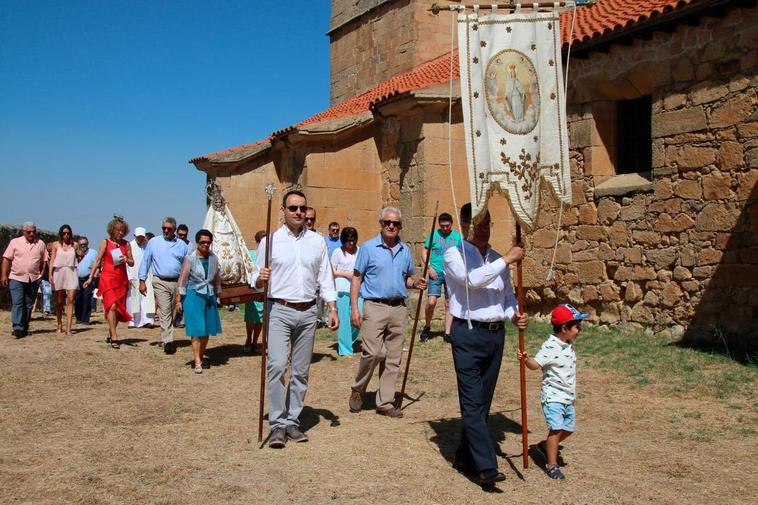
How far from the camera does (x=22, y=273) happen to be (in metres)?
11.8

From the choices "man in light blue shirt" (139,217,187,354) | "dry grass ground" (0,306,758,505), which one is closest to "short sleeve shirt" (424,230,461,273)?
"dry grass ground" (0,306,758,505)

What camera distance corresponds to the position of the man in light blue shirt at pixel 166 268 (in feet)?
32.9

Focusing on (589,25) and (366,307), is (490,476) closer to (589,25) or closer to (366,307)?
(366,307)

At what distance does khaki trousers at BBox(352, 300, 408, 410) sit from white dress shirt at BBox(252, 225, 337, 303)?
933 millimetres

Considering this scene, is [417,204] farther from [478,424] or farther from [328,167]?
[478,424]

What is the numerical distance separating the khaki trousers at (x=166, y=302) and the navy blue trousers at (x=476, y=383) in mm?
6089

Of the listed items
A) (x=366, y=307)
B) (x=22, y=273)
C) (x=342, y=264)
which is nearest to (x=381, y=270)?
(x=366, y=307)

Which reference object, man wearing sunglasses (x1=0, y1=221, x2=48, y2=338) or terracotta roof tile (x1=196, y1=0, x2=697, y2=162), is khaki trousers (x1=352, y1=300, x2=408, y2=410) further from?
man wearing sunglasses (x1=0, y1=221, x2=48, y2=338)

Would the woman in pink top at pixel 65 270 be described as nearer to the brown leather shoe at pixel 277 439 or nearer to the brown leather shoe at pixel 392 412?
the brown leather shoe at pixel 392 412

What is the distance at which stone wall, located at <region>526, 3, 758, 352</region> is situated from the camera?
30.4 feet

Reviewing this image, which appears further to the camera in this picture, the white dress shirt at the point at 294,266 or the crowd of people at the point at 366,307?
the white dress shirt at the point at 294,266

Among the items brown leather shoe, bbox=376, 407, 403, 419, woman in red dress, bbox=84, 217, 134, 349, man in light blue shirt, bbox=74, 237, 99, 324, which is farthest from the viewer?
man in light blue shirt, bbox=74, 237, 99, 324

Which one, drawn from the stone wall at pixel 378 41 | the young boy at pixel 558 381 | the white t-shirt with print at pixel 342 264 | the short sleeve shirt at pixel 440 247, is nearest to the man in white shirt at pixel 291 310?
the young boy at pixel 558 381

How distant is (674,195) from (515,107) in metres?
5.68
